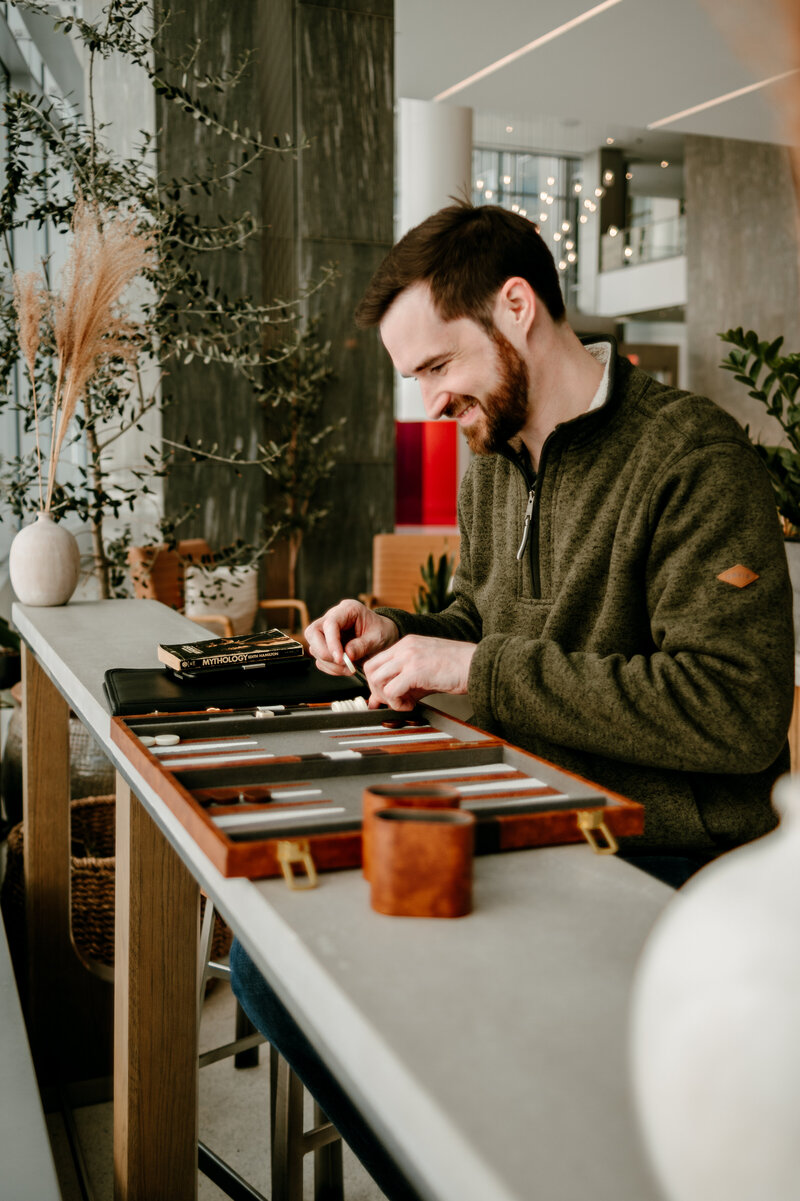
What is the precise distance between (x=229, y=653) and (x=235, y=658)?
0.04 ft

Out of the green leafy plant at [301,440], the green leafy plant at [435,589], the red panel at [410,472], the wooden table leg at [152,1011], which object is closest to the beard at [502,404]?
the wooden table leg at [152,1011]

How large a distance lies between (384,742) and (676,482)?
527 mm

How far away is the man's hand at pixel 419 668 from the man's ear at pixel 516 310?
1.69 feet

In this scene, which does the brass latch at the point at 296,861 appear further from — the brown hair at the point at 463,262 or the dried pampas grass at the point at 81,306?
the dried pampas grass at the point at 81,306

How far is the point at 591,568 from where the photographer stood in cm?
154

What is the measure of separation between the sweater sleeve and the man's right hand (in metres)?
0.32

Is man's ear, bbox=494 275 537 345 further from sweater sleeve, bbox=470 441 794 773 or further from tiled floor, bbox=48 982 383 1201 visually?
tiled floor, bbox=48 982 383 1201

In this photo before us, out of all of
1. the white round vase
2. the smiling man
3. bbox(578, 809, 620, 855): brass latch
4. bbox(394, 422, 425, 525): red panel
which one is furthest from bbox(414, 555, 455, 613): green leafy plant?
bbox(394, 422, 425, 525): red panel

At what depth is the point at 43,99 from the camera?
3631 mm

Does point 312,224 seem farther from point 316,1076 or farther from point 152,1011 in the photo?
point 316,1076

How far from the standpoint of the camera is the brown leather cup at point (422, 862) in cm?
75

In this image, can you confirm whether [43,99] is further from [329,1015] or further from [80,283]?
[329,1015]

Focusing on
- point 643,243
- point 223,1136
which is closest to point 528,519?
point 223,1136

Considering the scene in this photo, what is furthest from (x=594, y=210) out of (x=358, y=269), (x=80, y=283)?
(x=80, y=283)
